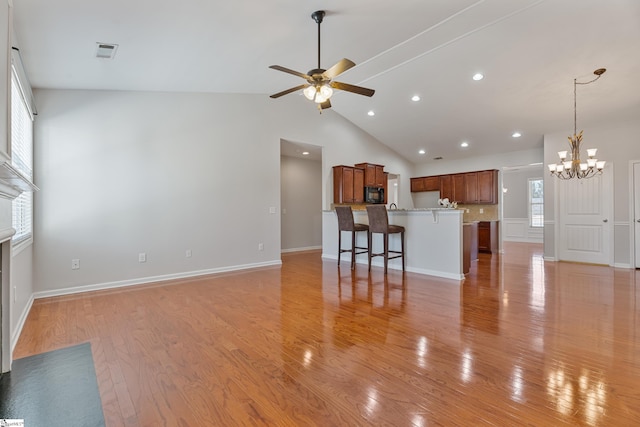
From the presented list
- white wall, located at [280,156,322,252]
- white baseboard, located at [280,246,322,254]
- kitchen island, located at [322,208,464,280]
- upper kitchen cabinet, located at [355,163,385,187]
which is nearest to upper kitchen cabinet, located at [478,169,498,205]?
upper kitchen cabinet, located at [355,163,385,187]

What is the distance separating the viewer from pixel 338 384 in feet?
6.36

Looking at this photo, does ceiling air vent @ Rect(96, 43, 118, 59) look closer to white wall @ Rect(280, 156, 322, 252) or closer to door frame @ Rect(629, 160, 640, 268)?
white wall @ Rect(280, 156, 322, 252)

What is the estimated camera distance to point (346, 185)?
7.25 meters

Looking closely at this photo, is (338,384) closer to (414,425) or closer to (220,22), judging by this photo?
(414,425)

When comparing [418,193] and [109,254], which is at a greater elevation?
[418,193]

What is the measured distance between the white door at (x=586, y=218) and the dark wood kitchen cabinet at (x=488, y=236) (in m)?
1.46

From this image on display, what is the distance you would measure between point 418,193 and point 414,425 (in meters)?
8.54

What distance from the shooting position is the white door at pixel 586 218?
5.98 m

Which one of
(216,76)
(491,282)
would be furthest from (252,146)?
(491,282)

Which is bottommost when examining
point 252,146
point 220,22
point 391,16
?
point 252,146

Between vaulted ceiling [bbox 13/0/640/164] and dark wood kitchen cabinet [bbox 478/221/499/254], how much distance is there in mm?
2352

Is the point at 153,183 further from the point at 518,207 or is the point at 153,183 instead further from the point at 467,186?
the point at 518,207

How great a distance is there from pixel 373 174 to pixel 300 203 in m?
2.04

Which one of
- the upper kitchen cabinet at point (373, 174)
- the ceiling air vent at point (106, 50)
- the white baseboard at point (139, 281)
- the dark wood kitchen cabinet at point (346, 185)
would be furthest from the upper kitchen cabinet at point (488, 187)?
the ceiling air vent at point (106, 50)
